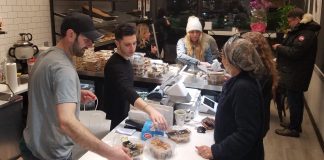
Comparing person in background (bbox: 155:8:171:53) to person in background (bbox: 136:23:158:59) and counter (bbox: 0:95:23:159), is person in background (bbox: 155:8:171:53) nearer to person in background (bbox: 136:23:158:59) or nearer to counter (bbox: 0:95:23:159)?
person in background (bbox: 136:23:158:59)

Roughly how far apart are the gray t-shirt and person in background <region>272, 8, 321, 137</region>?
3.30 meters

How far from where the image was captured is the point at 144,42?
174 inches

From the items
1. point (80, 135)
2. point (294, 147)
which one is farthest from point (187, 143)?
point (294, 147)

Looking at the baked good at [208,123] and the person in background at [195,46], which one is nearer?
the baked good at [208,123]

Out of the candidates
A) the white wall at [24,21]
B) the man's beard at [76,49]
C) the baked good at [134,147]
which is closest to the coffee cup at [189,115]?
the baked good at [134,147]

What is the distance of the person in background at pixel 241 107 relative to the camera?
1569mm

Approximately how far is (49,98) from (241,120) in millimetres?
956

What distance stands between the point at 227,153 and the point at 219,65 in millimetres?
1877

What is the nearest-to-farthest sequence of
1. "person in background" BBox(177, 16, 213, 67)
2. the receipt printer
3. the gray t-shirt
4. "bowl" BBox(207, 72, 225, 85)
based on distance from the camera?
the gray t-shirt < the receipt printer < "bowl" BBox(207, 72, 225, 85) < "person in background" BBox(177, 16, 213, 67)

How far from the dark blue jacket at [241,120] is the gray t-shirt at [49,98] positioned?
0.78m

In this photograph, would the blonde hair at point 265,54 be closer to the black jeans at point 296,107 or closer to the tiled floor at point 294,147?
the tiled floor at point 294,147

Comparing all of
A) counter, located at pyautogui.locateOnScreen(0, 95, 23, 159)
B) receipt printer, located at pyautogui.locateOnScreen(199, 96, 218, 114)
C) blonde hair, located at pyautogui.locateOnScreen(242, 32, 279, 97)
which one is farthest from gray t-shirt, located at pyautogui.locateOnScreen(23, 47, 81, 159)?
counter, located at pyautogui.locateOnScreen(0, 95, 23, 159)

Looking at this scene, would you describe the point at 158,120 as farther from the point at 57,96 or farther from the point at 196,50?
the point at 196,50

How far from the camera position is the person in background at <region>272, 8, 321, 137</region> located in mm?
3979
